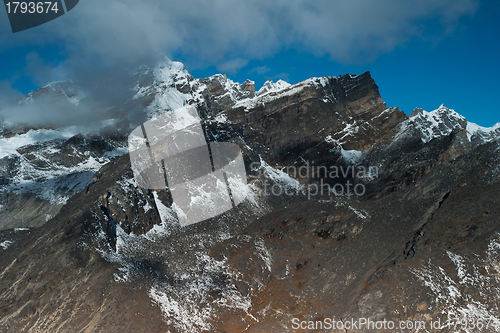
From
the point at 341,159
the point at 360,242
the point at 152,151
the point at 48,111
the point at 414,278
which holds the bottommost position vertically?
the point at 414,278

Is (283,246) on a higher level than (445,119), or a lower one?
lower

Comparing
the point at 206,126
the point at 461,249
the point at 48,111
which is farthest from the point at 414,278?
the point at 48,111

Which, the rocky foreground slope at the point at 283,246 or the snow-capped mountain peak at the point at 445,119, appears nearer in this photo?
the rocky foreground slope at the point at 283,246

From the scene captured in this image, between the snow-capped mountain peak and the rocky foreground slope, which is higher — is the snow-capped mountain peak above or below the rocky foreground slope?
above

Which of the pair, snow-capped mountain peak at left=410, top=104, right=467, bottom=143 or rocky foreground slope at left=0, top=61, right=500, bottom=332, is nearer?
rocky foreground slope at left=0, top=61, right=500, bottom=332

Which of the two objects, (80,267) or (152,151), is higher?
(152,151)

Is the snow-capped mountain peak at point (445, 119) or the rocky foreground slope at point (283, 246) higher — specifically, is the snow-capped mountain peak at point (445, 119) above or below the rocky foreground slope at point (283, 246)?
above

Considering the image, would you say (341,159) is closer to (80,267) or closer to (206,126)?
(206,126)

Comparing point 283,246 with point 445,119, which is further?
point 445,119
